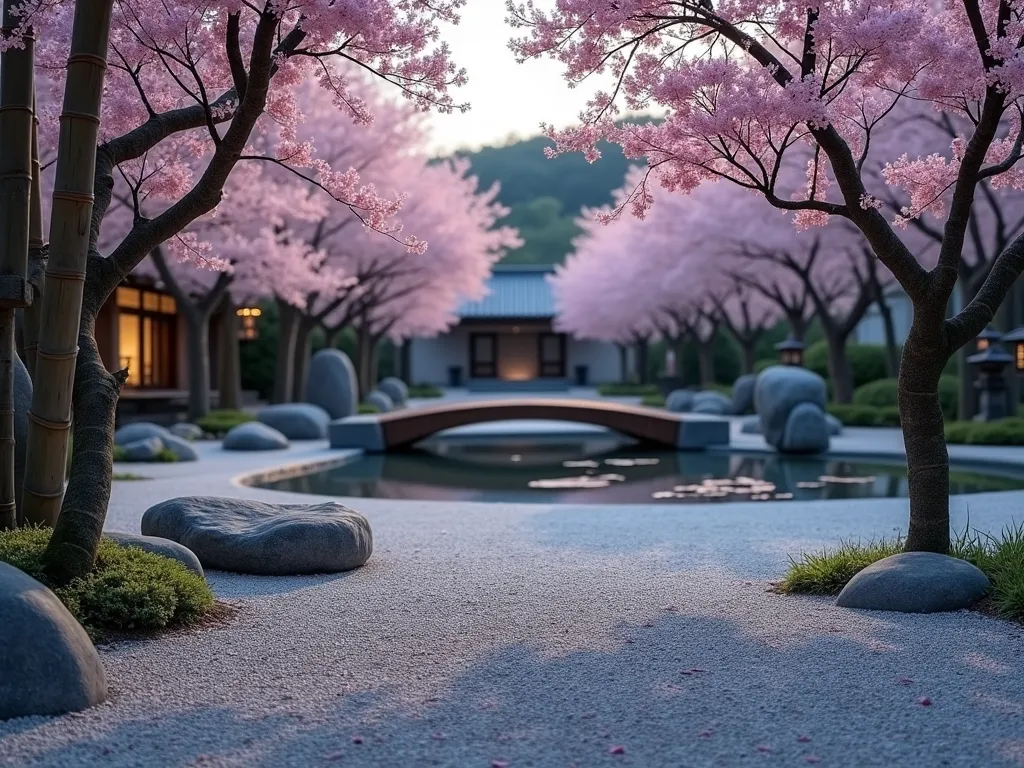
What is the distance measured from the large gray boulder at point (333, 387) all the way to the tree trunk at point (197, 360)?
3.00 m

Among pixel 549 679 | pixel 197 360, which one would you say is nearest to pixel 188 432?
pixel 197 360

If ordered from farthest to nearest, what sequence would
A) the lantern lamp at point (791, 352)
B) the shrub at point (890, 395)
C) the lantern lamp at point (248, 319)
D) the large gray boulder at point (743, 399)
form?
the large gray boulder at point (743, 399), the lantern lamp at point (248, 319), the lantern lamp at point (791, 352), the shrub at point (890, 395)

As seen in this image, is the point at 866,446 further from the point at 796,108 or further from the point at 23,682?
the point at 23,682

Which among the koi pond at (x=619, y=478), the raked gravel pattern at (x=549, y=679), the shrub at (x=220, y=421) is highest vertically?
the shrub at (x=220, y=421)

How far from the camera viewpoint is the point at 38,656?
339cm

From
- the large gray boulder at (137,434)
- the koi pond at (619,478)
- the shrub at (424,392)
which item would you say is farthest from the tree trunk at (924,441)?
the shrub at (424,392)

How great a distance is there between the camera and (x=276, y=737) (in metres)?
3.24

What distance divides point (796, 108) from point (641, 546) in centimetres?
344

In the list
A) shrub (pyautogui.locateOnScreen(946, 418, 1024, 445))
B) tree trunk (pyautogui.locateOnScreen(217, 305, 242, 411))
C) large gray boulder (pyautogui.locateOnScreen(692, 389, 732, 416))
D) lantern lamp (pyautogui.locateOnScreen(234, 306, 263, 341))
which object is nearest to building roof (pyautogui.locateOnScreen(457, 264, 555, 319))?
large gray boulder (pyautogui.locateOnScreen(692, 389, 732, 416))

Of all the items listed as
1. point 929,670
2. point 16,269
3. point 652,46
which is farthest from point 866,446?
point 16,269

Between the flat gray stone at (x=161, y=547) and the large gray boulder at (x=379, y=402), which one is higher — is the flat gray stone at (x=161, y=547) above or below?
below

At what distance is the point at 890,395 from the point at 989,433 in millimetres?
5934

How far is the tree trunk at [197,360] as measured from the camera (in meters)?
18.8

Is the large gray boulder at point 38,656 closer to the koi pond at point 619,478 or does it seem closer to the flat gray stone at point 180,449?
the koi pond at point 619,478
